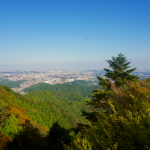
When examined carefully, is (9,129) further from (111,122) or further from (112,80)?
(112,80)

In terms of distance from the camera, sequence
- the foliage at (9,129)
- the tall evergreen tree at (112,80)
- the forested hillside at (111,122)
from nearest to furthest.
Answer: the forested hillside at (111,122)
the tall evergreen tree at (112,80)
the foliage at (9,129)

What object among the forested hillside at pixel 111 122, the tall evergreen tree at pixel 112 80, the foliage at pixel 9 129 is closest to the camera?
the forested hillside at pixel 111 122

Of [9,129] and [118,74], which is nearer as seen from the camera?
[118,74]

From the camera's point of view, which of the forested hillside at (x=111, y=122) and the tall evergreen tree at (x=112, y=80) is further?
the tall evergreen tree at (x=112, y=80)

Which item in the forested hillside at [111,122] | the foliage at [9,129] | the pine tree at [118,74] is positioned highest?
the pine tree at [118,74]

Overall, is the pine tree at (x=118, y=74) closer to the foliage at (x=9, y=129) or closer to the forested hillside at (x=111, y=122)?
the forested hillside at (x=111, y=122)

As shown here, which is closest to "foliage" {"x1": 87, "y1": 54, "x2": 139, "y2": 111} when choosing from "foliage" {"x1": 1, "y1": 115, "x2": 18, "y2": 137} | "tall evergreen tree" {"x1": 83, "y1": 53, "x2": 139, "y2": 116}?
"tall evergreen tree" {"x1": 83, "y1": 53, "x2": 139, "y2": 116}

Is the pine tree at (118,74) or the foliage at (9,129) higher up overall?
the pine tree at (118,74)

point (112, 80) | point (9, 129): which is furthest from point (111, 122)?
point (9, 129)

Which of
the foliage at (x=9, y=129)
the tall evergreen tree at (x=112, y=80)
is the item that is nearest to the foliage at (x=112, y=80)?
the tall evergreen tree at (x=112, y=80)

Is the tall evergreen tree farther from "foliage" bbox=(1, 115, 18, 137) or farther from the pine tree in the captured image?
"foliage" bbox=(1, 115, 18, 137)

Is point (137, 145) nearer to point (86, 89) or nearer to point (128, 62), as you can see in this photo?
point (128, 62)
